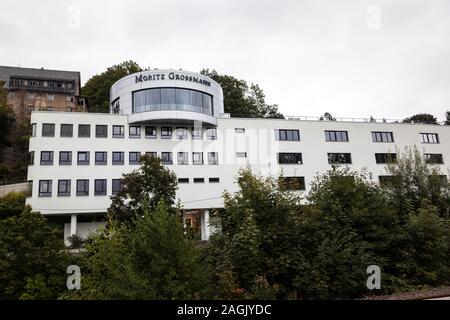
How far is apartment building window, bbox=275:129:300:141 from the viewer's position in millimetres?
41062

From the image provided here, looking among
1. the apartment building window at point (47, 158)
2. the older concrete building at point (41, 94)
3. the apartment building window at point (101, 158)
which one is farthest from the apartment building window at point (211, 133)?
the older concrete building at point (41, 94)

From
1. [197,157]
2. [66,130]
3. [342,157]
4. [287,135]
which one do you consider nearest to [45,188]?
[66,130]

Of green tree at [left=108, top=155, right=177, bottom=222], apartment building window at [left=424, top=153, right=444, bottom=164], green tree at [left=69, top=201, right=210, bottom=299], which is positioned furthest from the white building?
green tree at [left=69, top=201, right=210, bottom=299]

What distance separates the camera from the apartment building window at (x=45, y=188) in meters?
33.8

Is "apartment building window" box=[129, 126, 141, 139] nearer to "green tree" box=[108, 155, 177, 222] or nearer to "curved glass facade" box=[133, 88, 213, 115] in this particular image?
"curved glass facade" box=[133, 88, 213, 115]

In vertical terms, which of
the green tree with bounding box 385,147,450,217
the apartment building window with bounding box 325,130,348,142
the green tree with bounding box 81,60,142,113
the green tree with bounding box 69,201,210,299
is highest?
the green tree with bounding box 81,60,142,113

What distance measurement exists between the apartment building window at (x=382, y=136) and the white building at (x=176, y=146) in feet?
0.46

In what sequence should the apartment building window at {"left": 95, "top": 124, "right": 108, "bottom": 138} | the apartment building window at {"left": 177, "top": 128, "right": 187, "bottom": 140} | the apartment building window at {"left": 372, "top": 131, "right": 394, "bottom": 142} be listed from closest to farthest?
1. the apartment building window at {"left": 95, "top": 124, "right": 108, "bottom": 138}
2. the apartment building window at {"left": 177, "top": 128, "right": 187, "bottom": 140}
3. the apartment building window at {"left": 372, "top": 131, "right": 394, "bottom": 142}

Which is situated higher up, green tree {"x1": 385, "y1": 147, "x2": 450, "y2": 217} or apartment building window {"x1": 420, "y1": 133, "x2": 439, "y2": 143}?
apartment building window {"x1": 420, "y1": 133, "x2": 439, "y2": 143}

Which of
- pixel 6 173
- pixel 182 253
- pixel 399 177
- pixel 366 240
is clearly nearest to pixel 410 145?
pixel 399 177

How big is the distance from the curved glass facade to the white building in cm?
11

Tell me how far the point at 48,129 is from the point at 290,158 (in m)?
25.7

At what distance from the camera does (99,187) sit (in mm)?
35281
